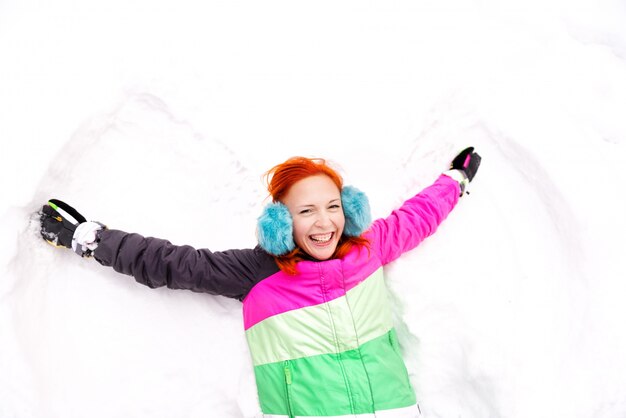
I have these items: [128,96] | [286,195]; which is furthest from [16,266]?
[286,195]

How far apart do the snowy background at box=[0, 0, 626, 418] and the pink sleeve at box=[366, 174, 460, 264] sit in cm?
15

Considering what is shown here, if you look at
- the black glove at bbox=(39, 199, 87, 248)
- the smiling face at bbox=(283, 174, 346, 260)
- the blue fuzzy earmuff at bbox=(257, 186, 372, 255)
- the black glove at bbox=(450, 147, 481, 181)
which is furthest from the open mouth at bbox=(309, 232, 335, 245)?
the black glove at bbox=(39, 199, 87, 248)

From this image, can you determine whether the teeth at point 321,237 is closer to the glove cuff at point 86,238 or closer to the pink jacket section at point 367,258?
the pink jacket section at point 367,258

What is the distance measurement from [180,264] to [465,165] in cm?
Result: 171

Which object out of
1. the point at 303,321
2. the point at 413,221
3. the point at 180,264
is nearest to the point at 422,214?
the point at 413,221

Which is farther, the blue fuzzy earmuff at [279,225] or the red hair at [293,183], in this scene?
the red hair at [293,183]

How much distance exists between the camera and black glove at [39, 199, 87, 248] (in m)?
2.01

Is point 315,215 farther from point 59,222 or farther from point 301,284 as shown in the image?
point 59,222

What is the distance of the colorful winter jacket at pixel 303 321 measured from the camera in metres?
1.91

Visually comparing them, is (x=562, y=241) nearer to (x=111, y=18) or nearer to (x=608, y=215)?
(x=608, y=215)

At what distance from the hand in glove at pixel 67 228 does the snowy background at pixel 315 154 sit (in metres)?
0.09

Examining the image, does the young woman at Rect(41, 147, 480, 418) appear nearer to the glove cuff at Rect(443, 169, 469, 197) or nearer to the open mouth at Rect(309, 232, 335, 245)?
the open mouth at Rect(309, 232, 335, 245)

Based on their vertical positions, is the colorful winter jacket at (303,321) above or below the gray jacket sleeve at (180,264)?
below

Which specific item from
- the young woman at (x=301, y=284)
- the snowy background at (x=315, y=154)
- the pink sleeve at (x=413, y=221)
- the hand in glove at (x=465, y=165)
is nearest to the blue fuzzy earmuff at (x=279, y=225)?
the young woman at (x=301, y=284)
